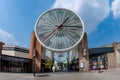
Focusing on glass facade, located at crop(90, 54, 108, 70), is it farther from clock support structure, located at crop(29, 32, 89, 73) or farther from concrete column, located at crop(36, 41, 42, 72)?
concrete column, located at crop(36, 41, 42, 72)

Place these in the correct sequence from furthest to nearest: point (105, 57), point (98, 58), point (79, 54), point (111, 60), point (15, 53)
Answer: point (15, 53) → point (79, 54) → point (98, 58) → point (105, 57) → point (111, 60)

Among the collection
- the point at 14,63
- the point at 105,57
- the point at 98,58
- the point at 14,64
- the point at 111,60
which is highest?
the point at 105,57

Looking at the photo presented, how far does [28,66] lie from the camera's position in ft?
176

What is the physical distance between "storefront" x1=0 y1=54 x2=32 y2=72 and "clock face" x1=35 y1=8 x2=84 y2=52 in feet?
26.5

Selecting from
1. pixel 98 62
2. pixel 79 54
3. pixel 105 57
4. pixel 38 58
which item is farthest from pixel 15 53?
pixel 105 57

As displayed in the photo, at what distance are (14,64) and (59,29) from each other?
1863 cm

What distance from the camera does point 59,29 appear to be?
61438 mm

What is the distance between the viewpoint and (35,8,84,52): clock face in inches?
2343

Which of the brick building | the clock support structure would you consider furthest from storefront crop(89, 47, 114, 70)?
the clock support structure

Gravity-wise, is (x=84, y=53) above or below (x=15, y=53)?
below

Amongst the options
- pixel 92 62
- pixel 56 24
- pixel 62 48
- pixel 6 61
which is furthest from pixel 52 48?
pixel 6 61

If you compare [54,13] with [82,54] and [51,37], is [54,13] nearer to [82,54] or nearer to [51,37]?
[51,37]

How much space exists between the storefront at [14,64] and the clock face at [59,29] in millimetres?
Answer: 8068

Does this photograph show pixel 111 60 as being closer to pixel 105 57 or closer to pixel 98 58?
pixel 105 57
